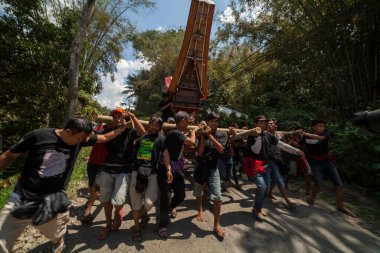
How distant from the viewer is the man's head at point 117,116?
142 inches

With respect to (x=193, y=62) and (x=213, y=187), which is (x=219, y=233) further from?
(x=193, y=62)

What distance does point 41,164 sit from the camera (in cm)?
249

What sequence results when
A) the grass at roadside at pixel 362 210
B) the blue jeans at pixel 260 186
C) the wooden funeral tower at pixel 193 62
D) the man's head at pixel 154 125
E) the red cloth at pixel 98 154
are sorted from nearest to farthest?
the man's head at pixel 154 125 → the blue jeans at pixel 260 186 → the red cloth at pixel 98 154 → the grass at roadside at pixel 362 210 → the wooden funeral tower at pixel 193 62

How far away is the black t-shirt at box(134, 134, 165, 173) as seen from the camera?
3.70 metres

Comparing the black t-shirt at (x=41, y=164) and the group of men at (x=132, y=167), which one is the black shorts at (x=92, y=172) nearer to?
the group of men at (x=132, y=167)

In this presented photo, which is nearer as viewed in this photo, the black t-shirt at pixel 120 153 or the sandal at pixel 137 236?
the sandal at pixel 137 236

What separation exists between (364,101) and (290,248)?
23.7 feet

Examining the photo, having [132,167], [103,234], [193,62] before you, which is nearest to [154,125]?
[132,167]

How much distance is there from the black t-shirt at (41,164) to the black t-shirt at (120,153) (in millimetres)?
1022

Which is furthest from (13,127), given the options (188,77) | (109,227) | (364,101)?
(364,101)

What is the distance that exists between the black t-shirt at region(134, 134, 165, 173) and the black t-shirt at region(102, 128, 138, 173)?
0.13 metres

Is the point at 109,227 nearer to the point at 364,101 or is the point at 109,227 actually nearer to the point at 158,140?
the point at 158,140

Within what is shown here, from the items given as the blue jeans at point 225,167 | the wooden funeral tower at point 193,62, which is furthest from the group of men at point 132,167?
the wooden funeral tower at point 193,62

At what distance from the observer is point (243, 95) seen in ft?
56.7
